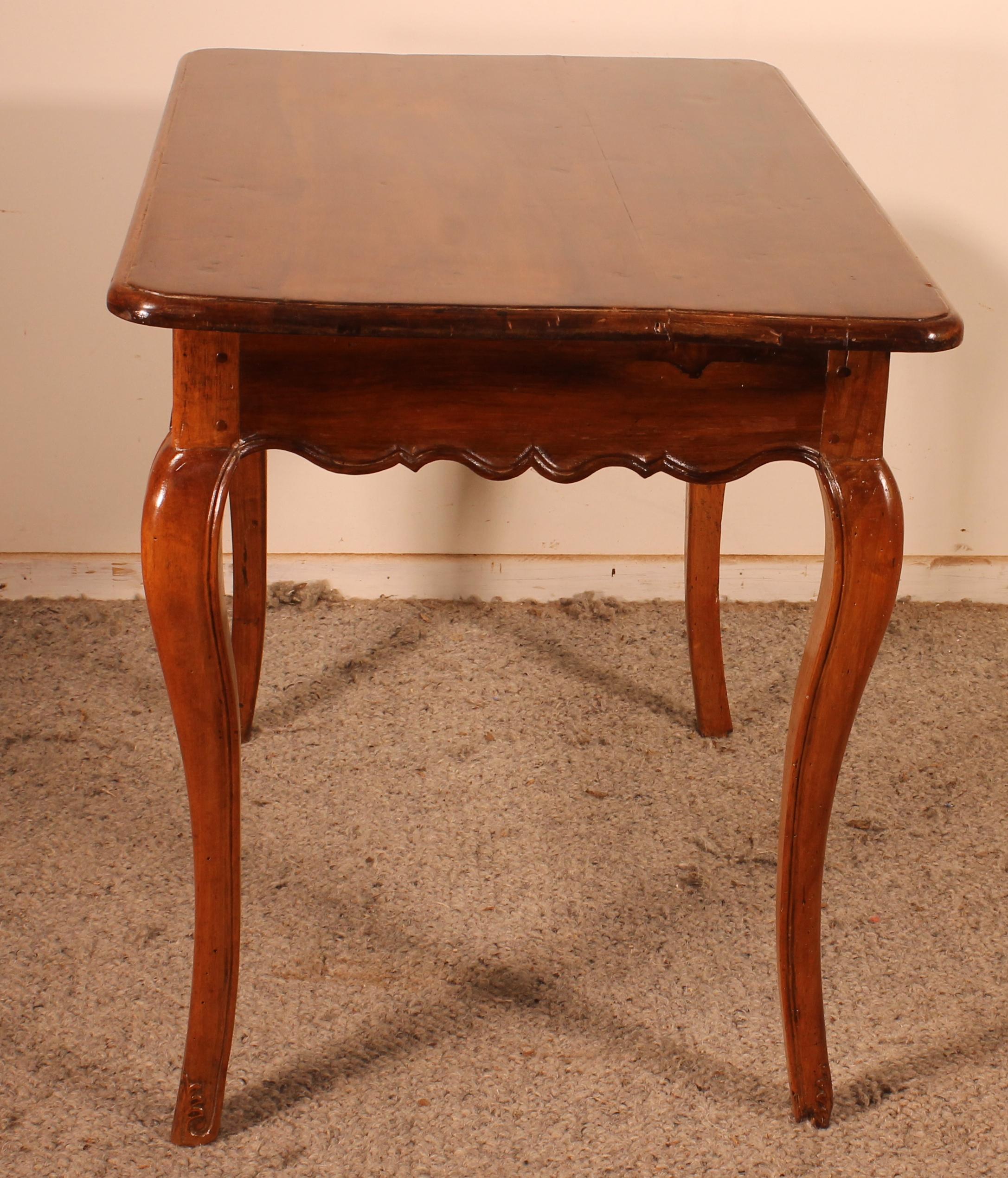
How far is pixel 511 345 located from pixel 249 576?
64 centimetres

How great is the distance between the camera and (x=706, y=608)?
1418mm

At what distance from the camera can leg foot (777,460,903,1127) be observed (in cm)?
81

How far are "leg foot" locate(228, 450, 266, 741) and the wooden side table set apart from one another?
0.36 metres

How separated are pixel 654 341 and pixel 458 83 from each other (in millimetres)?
514

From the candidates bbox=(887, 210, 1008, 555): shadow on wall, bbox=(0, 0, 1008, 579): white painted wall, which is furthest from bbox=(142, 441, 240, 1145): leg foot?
bbox=(887, 210, 1008, 555): shadow on wall

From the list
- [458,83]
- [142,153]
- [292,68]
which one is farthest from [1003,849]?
[142,153]

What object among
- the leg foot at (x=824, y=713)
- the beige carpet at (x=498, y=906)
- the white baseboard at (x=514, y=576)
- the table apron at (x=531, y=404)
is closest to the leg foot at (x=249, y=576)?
the beige carpet at (x=498, y=906)

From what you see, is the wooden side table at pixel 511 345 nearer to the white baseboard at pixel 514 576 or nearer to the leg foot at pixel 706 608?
the leg foot at pixel 706 608

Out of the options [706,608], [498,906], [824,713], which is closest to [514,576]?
[706,608]

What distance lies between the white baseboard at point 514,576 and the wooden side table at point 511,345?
2.61 ft

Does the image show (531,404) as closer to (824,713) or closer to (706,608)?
(824,713)

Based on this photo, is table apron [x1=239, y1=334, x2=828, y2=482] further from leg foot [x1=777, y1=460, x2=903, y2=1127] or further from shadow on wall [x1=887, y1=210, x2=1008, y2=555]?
shadow on wall [x1=887, y1=210, x2=1008, y2=555]

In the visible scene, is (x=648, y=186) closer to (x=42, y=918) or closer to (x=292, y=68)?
(x=292, y=68)

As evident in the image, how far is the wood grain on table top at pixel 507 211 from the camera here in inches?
28.4
